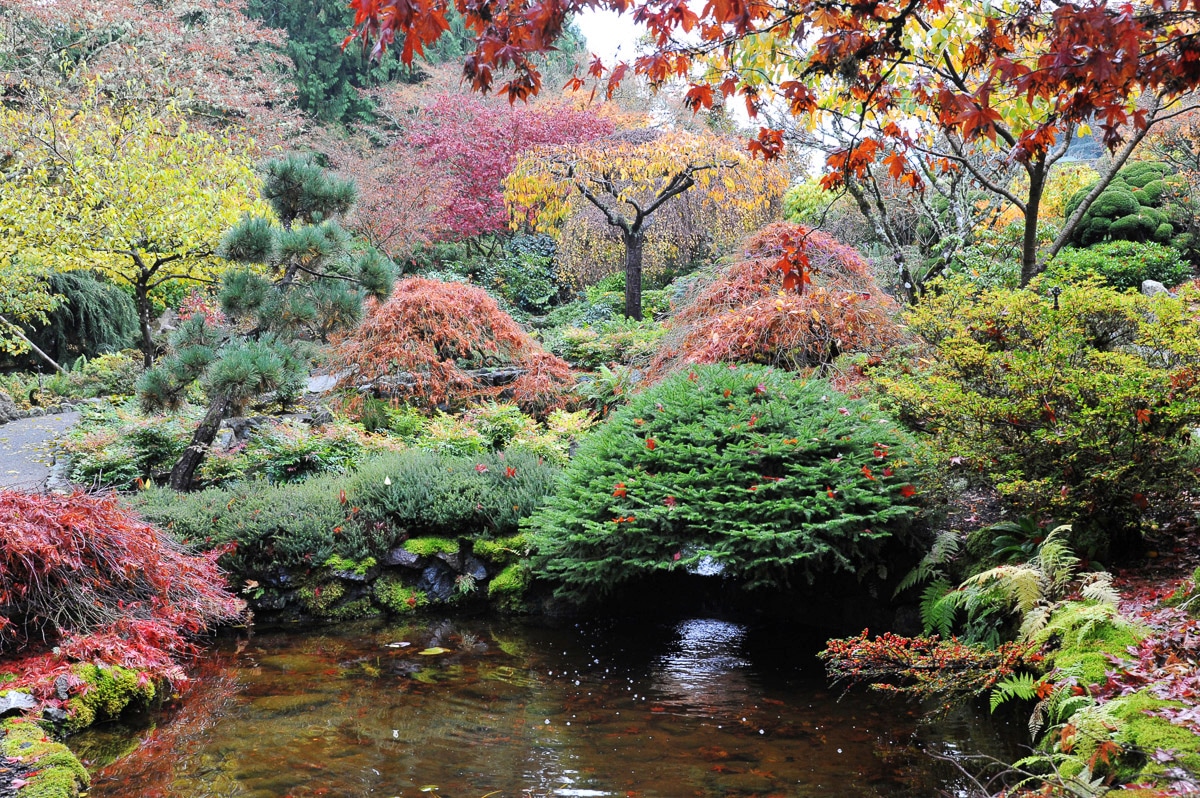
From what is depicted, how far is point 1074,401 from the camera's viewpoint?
4.34 m

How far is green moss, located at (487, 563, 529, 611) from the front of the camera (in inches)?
242

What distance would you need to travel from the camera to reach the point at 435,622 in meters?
5.98

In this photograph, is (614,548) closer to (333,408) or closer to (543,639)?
(543,639)

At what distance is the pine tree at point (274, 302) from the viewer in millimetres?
6531

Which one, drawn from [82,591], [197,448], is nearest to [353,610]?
[82,591]

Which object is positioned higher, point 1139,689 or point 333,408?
point 333,408

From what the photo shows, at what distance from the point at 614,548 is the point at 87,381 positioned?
12.0 m

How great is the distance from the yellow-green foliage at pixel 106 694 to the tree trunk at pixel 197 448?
3.05 m

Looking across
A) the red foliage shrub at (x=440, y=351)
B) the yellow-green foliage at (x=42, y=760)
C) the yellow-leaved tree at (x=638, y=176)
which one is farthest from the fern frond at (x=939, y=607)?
the yellow-leaved tree at (x=638, y=176)

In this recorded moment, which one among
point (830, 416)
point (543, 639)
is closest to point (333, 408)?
point (543, 639)

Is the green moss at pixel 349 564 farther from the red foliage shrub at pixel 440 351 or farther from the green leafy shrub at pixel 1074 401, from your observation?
the green leafy shrub at pixel 1074 401

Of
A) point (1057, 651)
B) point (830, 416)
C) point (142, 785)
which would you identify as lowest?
point (142, 785)

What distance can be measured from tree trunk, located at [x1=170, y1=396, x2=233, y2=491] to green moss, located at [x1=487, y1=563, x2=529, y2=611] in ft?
8.94

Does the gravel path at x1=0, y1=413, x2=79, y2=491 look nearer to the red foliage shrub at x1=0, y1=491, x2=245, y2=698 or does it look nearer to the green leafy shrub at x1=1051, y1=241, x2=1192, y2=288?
the red foliage shrub at x1=0, y1=491, x2=245, y2=698
